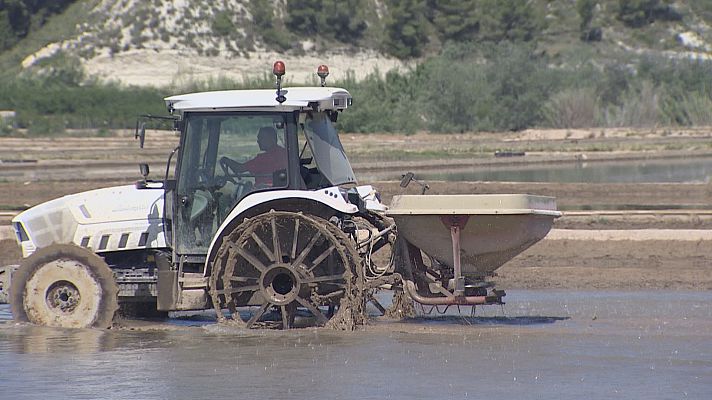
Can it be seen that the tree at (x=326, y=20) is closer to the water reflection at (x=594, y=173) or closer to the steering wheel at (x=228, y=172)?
the water reflection at (x=594, y=173)

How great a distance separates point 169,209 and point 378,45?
194 feet

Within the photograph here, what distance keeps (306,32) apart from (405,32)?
5.47 meters

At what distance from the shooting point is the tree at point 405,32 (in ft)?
225

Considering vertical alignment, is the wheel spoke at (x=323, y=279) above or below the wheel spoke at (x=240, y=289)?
above

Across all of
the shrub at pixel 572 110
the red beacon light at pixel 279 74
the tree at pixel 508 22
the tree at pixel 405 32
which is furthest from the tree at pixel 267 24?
the red beacon light at pixel 279 74

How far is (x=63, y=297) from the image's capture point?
10.7m

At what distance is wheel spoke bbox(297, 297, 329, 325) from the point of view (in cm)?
1034

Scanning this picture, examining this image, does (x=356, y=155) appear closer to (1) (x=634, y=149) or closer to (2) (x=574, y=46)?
(1) (x=634, y=149)

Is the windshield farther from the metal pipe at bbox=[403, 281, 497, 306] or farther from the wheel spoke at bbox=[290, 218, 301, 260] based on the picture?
the metal pipe at bbox=[403, 281, 497, 306]

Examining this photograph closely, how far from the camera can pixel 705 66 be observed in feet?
187

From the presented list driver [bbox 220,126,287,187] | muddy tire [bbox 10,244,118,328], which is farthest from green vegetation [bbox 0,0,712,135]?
driver [bbox 220,126,287,187]

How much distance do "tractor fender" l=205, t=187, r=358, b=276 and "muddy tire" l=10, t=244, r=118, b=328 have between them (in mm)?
963

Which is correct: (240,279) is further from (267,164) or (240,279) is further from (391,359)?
(391,359)

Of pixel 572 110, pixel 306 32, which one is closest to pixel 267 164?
pixel 572 110
